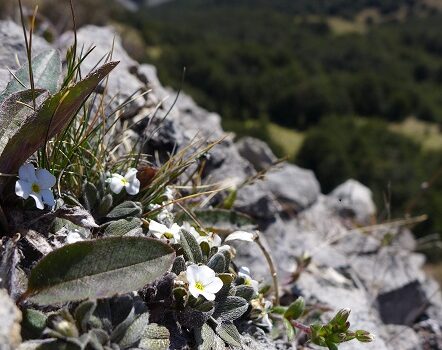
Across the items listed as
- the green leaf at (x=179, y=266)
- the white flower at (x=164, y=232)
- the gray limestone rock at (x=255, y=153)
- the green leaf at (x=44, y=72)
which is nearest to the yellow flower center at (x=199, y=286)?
the green leaf at (x=179, y=266)

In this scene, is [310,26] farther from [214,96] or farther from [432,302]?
[432,302]

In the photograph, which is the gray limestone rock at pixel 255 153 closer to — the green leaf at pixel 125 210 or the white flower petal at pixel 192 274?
the green leaf at pixel 125 210

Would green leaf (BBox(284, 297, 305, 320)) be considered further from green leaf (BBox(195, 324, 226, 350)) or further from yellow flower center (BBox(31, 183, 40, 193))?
yellow flower center (BBox(31, 183, 40, 193))

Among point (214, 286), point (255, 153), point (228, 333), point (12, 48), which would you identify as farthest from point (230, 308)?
point (255, 153)

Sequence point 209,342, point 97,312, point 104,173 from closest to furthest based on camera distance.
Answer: point 97,312, point 209,342, point 104,173

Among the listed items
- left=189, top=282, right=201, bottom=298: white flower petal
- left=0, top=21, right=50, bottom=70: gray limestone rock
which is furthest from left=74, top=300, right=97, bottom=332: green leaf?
left=0, top=21, right=50, bottom=70: gray limestone rock

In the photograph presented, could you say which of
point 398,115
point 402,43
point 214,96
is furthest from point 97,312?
→ point 402,43
